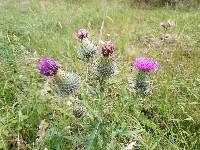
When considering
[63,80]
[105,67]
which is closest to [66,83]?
[63,80]

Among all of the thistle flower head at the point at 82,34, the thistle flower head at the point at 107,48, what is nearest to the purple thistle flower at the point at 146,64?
the thistle flower head at the point at 107,48

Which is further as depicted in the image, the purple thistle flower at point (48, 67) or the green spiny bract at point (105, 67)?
the green spiny bract at point (105, 67)

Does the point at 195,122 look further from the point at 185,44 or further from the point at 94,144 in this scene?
the point at 185,44

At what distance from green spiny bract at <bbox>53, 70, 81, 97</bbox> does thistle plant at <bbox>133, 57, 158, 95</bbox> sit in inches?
17.7

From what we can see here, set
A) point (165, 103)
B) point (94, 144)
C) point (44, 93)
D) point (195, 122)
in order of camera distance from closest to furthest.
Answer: point (94, 144) → point (44, 93) → point (195, 122) → point (165, 103)

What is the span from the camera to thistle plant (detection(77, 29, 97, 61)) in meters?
3.76

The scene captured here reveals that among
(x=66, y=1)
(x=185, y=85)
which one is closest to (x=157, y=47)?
(x=185, y=85)

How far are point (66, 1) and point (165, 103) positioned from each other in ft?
37.5

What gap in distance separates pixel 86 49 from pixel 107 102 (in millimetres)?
472

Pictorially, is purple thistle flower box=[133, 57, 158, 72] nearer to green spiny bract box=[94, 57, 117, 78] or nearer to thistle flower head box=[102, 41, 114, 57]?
green spiny bract box=[94, 57, 117, 78]

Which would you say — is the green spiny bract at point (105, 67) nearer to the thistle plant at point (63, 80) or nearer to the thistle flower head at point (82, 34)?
the thistle plant at point (63, 80)

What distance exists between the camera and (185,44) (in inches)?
303

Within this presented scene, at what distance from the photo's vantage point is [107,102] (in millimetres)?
3631

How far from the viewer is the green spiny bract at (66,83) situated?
344 cm
